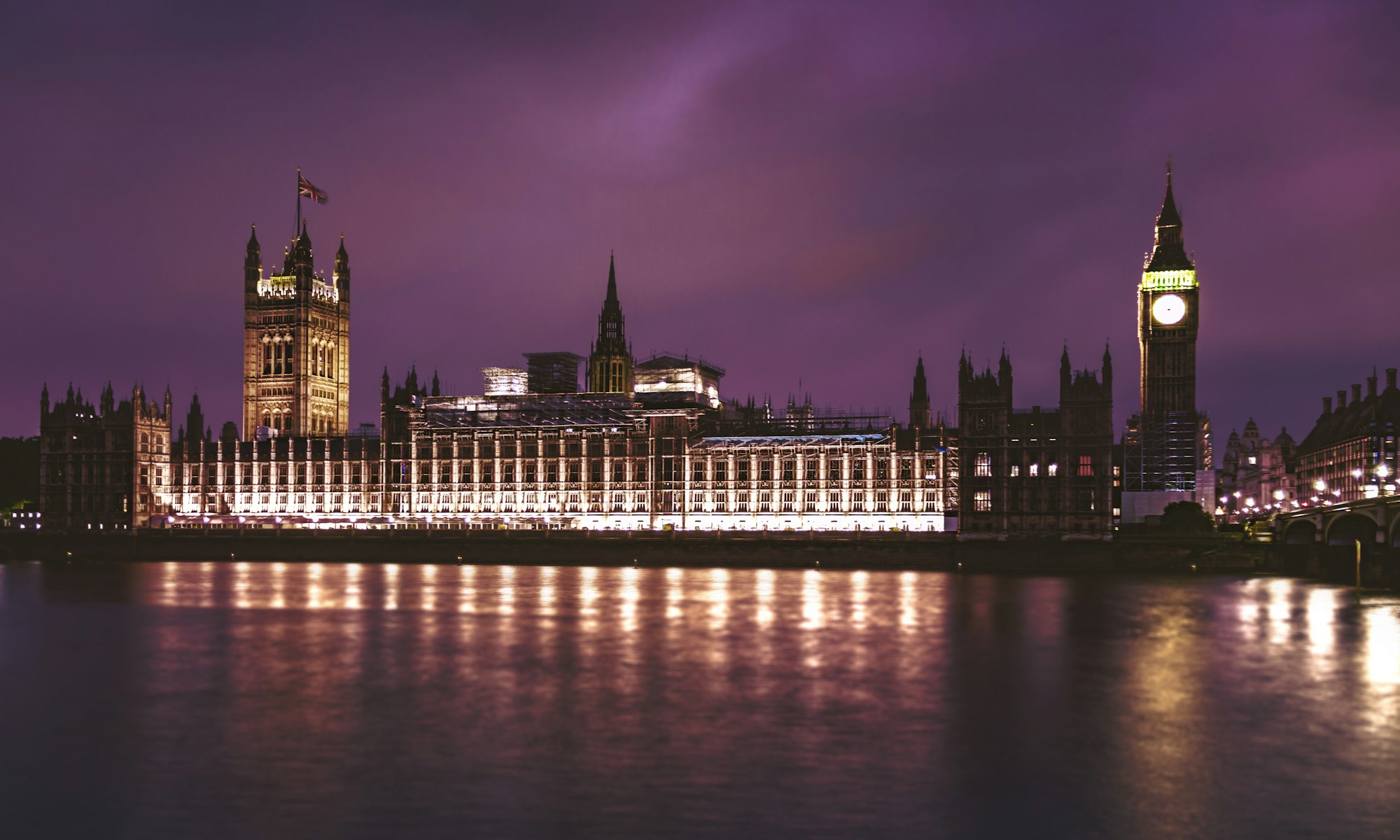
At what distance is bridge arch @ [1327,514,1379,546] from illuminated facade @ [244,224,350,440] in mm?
131062

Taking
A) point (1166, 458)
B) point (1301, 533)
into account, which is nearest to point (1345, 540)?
point (1301, 533)

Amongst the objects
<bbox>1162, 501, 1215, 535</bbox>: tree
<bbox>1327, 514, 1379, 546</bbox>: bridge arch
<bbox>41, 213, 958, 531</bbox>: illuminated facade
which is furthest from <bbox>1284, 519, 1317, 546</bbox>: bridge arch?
<bbox>41, 213, 958, 531</bbox>: illuminated facade

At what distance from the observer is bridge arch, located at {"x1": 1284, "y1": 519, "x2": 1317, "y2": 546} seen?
10981 centimetres

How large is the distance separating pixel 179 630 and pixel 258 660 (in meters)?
13.4

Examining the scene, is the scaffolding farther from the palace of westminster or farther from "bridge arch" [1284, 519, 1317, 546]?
"bridge arch" [1284, 519, 1317, 546]

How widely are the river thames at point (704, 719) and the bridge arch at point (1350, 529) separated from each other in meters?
23.6

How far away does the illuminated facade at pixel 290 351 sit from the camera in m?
185

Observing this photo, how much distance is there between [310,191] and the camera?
17888 centimetres

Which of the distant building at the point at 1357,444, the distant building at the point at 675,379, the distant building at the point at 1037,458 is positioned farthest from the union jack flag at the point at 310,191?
the distant building at the point at 1357,444

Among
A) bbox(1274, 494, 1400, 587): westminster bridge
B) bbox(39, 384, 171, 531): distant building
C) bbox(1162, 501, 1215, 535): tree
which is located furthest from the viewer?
bbox(39, 384, 171, 531): distant building

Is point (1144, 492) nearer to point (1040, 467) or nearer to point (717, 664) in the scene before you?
point (1040, 467)

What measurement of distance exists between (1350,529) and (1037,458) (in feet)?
99.5

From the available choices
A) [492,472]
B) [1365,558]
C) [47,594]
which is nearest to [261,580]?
[47,594]

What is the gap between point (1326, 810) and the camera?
30906 millimetres
